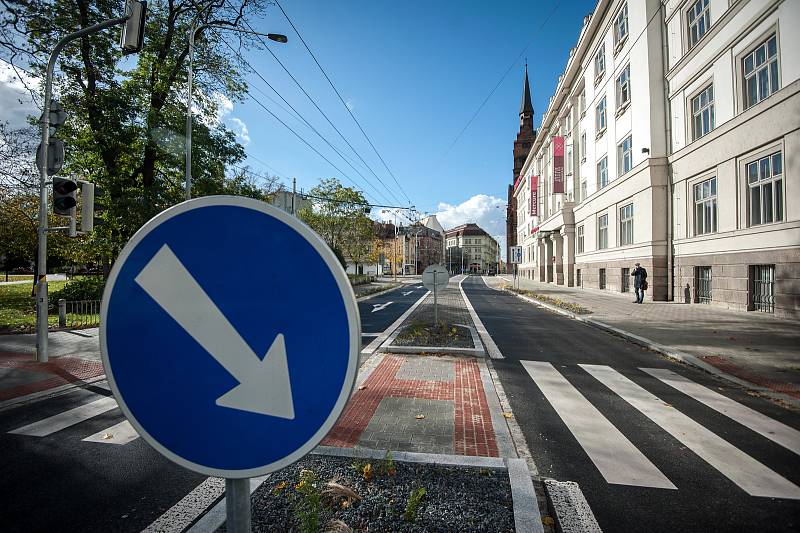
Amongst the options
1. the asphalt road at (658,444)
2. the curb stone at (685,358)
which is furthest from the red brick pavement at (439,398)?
the curb stone at (685,358)

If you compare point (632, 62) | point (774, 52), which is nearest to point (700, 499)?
point (774, 52)

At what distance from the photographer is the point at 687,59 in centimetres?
1689

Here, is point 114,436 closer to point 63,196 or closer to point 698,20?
point 63,196

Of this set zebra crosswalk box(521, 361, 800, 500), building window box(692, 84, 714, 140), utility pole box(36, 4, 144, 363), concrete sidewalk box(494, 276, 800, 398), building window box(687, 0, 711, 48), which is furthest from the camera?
building window box(687, 0, 711, 48)

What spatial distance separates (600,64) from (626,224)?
40.9ft

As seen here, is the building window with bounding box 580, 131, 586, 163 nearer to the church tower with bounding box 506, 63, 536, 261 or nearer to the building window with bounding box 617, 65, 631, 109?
the building window with bounding box 617, 65, 631, 109

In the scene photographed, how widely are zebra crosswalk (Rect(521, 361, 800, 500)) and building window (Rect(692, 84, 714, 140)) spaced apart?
14.9 m

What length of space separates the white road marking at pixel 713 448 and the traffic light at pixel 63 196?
969 cm

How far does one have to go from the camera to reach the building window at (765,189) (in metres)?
12.4

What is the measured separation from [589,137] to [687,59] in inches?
467

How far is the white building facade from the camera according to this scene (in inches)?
482

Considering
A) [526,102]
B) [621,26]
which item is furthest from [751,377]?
Answer: [526,102]

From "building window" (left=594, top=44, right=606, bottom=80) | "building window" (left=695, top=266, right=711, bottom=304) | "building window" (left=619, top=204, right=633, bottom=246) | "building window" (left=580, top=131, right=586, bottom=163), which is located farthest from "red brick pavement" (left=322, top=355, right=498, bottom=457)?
"building window" (left=580, top=131, right=586, bottom=163)

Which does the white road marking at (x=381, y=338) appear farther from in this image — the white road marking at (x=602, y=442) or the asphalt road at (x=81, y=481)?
the asphalt road at (x=81, y=481)
